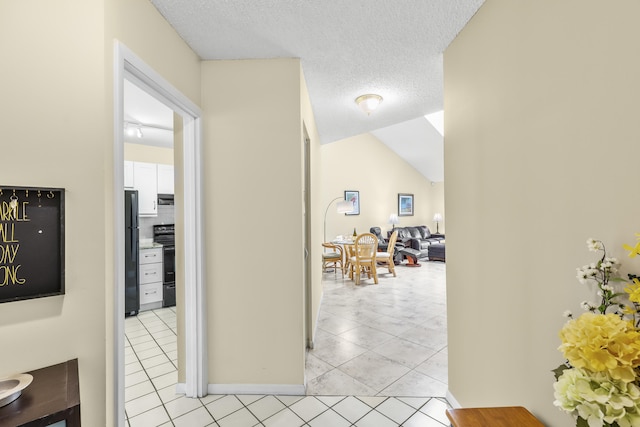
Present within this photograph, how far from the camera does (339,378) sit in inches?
92.3

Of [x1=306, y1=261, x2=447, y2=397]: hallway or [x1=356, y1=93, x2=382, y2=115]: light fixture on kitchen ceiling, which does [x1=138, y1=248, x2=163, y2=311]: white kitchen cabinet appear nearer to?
[x1=306, y1=261, x2=447, y2=397]: hallway

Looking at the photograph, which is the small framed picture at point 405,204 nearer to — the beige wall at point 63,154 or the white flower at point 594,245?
the white flower at point 594,245

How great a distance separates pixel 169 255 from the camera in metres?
4.18

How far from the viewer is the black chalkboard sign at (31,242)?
3.26 ft

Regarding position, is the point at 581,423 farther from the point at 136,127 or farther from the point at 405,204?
the point at 405,204

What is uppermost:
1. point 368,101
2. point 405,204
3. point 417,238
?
point 368,101

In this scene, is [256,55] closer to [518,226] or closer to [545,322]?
[518,226]

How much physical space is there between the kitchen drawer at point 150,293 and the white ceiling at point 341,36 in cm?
327

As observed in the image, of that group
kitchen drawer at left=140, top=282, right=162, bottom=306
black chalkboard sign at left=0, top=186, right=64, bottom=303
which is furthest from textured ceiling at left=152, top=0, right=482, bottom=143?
kitchen drawer at left=140, top=282, right=162, bottom=306

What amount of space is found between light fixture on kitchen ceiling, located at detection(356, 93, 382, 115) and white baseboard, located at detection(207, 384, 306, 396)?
8.27 feet

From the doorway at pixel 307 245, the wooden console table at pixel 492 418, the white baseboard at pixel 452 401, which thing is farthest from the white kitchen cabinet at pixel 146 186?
the wooden console table at pixel 492 418

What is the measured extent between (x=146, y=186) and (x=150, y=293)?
1.54m

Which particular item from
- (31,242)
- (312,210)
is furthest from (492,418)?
(312,210)

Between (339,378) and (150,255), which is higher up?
(150,255)
